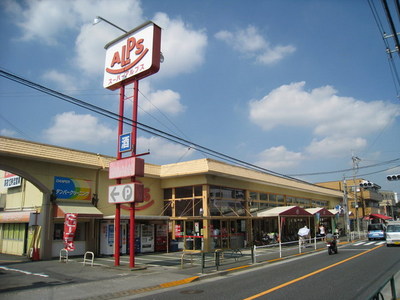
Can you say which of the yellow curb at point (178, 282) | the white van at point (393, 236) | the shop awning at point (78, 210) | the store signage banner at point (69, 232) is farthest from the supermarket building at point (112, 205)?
the yellow curb at point (178, 282)

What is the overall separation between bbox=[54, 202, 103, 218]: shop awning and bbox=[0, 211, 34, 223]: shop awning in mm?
2513

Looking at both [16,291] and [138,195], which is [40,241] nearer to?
[138,195]

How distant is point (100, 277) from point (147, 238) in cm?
1047

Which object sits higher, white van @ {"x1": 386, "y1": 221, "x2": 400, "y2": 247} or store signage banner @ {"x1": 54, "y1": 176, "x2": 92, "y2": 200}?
store signage banner @ {"x1": 54, "y1": 176, "x2": 92, "y2": 200}

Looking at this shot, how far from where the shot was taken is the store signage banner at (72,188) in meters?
20.2

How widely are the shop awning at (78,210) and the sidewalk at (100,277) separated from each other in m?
2.70

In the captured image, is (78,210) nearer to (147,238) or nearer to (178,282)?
(147,238)

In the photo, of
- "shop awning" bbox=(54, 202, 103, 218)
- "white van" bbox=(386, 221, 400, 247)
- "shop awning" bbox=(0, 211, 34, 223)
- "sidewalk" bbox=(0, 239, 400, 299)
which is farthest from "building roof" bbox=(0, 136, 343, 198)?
"white van" bbox=(386, 221, 400, 247)

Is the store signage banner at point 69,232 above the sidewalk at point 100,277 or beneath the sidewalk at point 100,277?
above

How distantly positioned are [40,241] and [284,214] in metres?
18.0

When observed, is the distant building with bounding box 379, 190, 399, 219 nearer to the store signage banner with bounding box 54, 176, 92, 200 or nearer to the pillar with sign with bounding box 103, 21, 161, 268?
the store signage banner with bounding box 54, 176, 92, 200

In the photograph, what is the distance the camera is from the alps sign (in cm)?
1658

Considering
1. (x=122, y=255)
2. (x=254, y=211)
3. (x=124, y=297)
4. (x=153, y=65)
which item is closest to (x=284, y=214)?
(x=254, y=211)

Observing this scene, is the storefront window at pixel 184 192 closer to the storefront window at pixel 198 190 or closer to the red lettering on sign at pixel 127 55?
the storefront window at pixel 198 190
